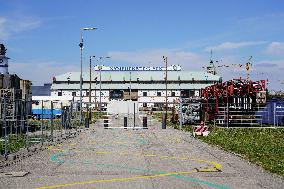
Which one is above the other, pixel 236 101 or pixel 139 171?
pixel 236 101

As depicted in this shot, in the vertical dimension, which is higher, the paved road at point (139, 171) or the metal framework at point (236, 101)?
the metal framework at point (236, 101)

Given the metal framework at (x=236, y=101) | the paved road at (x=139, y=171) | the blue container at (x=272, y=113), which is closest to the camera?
the paved road at (x=139, y=171)

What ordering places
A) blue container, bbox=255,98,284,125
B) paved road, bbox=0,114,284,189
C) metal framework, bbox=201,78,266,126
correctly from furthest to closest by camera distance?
blue container, bbox=255,98,284,125 < metal framework, bbox=201,78,266,126 < paved road, bbox=0,114,284,189

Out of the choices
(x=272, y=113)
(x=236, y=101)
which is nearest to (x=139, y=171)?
(x=236, y=101)

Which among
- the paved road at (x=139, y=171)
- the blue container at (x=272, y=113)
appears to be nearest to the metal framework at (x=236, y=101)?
the blue container at (x=272, y=113)

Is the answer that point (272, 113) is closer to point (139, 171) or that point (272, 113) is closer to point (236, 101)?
point (236, 101)

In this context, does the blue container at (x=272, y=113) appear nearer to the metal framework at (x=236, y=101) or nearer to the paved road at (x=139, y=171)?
the metal framework at (x=236, y=101)

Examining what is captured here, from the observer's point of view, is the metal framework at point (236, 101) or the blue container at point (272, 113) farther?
the blue container at point (272, 113)

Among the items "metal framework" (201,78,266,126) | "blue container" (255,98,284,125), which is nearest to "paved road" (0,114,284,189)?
"metal framework" (201,78,266,126)

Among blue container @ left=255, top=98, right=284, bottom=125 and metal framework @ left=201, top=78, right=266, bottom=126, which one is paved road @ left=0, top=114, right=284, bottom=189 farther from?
blue container @ left=255, top=98, right=284, bottom=125

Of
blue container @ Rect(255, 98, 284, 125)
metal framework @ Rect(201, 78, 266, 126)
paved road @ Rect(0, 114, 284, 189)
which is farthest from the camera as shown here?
blue container @ Rect(255, 98, 284, 125)

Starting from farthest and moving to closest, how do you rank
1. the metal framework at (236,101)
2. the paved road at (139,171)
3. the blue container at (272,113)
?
the blue container at (272,113) < the metal framework at (236,101) < the paved road at (139,171)

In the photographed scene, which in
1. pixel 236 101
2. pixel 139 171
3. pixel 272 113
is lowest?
pixel 139 171

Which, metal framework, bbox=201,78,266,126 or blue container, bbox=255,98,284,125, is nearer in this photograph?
metal framework, bbox=201,78,266,126
